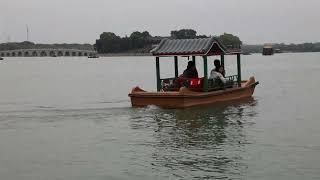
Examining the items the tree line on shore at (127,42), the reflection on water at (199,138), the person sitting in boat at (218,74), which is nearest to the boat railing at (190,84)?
the person sitting in boat at (218,74)

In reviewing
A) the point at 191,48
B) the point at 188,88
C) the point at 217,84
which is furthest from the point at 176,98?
the point at 217,84

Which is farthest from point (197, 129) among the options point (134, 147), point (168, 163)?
point (168, 163)

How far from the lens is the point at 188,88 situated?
80.3 feet

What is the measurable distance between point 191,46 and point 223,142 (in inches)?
360

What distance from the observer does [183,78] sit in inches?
985

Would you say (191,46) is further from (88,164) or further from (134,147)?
(88,164)

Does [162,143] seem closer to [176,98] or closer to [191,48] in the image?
[176,98]

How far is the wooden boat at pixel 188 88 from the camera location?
23.6 meters

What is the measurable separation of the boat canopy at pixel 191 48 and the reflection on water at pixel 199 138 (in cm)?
231

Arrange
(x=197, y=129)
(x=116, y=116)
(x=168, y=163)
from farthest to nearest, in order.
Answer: (x=116, y=116) → (x=197, y=129) → (x=168, y=163)

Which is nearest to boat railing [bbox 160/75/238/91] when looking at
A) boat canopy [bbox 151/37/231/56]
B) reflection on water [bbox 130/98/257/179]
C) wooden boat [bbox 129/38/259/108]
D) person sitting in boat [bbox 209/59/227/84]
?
wooden boat [bbox 129/38/259/108]

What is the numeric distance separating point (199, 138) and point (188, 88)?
292 inches

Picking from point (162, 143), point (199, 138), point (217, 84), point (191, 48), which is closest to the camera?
point (162, 143)

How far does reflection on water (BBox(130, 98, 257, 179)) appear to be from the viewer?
13.3 metres
